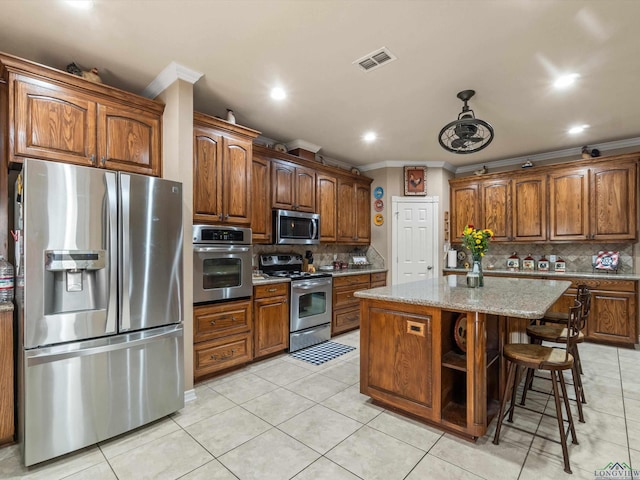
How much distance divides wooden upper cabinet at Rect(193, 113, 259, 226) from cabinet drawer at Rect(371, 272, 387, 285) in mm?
2521

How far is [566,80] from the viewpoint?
280 cm

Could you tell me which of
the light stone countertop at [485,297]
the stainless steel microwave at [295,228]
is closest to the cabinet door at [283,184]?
the stainless steel microwave at [295,228]

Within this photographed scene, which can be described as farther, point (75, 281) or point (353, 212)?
point (353, 212)

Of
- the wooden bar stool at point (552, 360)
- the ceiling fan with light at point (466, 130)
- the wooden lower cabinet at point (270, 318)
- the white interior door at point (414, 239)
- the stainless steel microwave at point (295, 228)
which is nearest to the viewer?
the wooden bar stool at point (552, 360)

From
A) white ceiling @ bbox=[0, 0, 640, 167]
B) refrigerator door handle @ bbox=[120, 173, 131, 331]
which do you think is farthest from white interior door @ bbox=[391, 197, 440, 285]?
refrigerator door handle @ bbox=[120, 173, 131, 331]

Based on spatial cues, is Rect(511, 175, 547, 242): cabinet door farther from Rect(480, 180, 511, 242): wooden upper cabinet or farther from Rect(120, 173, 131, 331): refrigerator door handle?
Rect(120, 173, 131, 331): refrigerator door handle

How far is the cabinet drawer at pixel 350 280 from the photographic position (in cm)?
452

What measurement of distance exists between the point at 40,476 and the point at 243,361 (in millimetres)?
1672

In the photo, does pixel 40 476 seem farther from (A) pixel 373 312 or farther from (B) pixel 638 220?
(B) pixel 638 220

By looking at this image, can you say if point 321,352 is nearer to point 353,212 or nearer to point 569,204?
point 353,212

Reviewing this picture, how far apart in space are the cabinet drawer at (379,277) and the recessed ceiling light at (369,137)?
2.06 meters

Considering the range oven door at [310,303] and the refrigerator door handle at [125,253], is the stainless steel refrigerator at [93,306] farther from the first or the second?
the range oven door at [310,303]

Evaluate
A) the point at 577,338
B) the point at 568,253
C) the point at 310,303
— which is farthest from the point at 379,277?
the point at 577,338

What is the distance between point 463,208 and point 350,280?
2445 mm
